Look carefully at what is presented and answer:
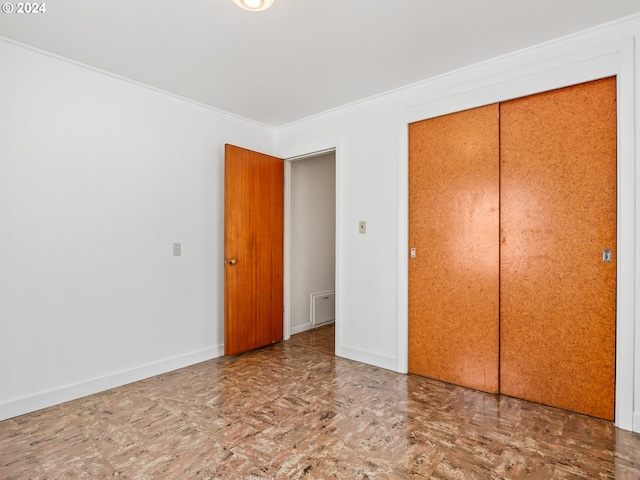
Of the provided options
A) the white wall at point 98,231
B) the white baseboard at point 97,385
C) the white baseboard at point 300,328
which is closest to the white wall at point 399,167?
the white baseboard at point 300,328

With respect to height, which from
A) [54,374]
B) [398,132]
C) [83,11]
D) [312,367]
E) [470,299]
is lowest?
[312,367]

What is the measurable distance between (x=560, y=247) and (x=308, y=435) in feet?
6.58

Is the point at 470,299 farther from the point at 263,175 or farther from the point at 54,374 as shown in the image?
the point at 54,374

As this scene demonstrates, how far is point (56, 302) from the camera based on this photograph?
2.52 meters

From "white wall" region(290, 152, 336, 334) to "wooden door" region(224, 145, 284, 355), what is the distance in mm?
387

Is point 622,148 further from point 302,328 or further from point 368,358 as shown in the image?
point 302,328

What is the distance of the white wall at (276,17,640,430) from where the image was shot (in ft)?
6.89

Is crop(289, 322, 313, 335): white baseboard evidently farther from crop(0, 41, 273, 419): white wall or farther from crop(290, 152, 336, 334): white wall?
crop(0, 41, 273, 419): white wall

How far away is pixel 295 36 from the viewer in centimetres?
227

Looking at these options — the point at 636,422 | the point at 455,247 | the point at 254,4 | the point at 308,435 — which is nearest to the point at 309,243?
the point at 455,247

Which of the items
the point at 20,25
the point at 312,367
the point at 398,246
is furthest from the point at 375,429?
the point at 20,25

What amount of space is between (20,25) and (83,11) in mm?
487

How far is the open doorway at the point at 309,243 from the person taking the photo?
4.26m

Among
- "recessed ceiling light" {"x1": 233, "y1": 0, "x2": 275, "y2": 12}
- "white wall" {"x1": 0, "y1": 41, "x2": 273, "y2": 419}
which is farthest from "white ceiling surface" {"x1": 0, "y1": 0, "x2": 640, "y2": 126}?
"white wall" {"x1": 0, "y1": 41, "x2": 273, "y2": 419}
